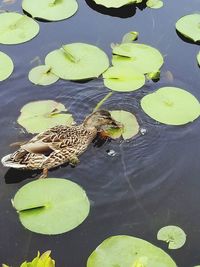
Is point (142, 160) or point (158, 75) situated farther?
point (158, 75)

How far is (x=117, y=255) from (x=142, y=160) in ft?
4.26

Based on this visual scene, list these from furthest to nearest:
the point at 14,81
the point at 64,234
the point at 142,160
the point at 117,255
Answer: the point at 14,81, the point at 142,160, the point at 64,234, the point at 117,255

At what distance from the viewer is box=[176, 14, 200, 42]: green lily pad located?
6.88 meters


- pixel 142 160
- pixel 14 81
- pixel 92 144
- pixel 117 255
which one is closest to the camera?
pixel 117 255

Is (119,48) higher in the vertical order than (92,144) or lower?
higher

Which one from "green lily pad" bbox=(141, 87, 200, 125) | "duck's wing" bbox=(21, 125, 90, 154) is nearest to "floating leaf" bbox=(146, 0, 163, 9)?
"green lily pad" bbox=(141, 87, 200, 125)

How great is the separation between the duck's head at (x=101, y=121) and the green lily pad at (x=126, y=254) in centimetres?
153

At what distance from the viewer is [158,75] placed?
6.20 metres

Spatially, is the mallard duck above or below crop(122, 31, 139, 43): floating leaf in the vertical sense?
below

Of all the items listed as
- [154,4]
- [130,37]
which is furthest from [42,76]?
[154,4]

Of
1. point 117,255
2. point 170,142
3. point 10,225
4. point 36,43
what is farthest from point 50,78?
point 117,255

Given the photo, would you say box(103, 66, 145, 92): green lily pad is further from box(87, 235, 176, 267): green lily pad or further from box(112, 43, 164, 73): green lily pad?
box(87, 235, 176, 267): green lily pad

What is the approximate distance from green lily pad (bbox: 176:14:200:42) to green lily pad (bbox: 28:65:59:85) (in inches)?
82.1

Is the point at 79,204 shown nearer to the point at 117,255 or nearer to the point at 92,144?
the point at 117,255
